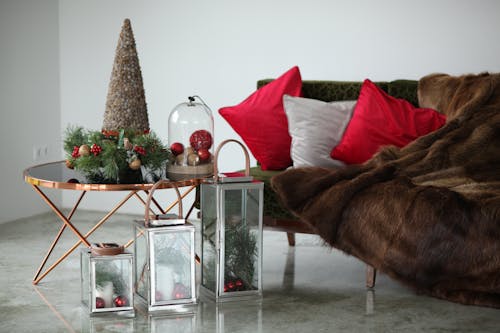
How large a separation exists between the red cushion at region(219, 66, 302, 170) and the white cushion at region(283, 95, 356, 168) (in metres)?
0.06

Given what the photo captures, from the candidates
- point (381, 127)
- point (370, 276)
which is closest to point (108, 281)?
point (370, 276)

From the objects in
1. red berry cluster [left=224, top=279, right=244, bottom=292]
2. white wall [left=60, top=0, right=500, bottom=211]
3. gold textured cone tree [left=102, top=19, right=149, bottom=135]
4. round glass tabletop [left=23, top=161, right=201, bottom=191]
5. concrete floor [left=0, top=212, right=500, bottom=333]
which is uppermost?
white wall [left=60, top=0, right=500, bottom=211]

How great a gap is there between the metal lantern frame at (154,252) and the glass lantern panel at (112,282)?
3.3 inches

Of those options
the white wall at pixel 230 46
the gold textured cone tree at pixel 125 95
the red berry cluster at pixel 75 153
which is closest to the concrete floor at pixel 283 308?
the red berry cluster at pixel 75 153

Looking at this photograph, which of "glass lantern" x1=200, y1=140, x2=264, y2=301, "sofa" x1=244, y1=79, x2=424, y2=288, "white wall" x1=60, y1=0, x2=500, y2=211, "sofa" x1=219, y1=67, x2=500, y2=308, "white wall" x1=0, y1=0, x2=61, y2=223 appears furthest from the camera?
"white wall" x1=0, y1=0, x2=61, y2=223

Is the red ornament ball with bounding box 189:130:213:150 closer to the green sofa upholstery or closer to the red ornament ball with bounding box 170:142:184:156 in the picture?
the red ornament ball with bounding box 170:142:184:156

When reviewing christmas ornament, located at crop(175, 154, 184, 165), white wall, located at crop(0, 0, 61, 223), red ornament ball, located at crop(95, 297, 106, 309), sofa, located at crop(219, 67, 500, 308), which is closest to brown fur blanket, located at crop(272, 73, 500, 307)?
sofa, located at crop(219, 67, 500, 308)

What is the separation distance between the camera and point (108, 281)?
3.15 meters

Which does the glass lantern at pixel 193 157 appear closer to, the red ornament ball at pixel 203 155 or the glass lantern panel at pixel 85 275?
the red ornament ball at pixel 203 155

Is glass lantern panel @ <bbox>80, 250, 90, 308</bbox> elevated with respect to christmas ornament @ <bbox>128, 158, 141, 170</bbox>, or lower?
lower

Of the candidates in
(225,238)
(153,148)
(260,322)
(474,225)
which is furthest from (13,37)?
(474,225)

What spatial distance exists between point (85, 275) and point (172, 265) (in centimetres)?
36

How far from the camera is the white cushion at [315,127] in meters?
3.97

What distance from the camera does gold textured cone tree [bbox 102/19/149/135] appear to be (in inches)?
161
